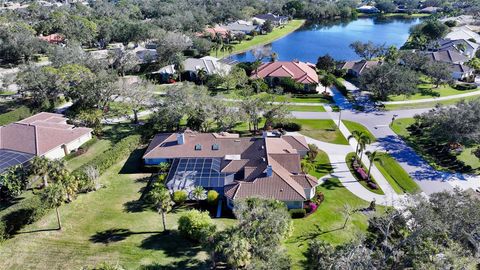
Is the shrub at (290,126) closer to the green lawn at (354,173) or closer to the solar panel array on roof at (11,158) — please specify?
the green lawn at (354,173)

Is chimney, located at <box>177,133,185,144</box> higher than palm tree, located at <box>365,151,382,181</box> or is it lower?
higher

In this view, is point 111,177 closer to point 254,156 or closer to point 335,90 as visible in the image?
point 254,156

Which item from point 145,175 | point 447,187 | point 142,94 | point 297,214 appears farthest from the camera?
point 142,94

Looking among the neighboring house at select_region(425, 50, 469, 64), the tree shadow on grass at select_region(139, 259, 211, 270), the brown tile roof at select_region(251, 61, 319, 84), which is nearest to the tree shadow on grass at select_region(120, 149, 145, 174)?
the tree shadow on grass at select_region(139, 259, 211, 270)

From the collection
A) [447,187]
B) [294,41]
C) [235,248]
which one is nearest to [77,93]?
[235,248]

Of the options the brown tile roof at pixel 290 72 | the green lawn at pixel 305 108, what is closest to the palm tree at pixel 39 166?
the green lawn at pixel 305 108

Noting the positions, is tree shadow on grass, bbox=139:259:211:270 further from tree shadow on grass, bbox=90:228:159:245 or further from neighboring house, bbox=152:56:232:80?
neighboring house, bbox=152:56:232:80
